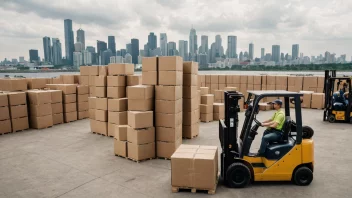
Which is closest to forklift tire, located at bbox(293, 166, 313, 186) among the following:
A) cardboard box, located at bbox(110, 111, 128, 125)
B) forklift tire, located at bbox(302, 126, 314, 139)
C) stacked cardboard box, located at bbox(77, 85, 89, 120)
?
forklift tire, located at bbox(302, 126, 314, 139)

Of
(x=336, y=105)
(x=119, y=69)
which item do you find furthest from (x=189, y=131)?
(x=336, y=105)

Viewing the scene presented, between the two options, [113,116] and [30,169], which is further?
[113,116]

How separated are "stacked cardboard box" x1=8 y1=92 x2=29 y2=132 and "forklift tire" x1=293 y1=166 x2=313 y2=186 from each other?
946 cm

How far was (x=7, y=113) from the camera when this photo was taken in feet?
31.6

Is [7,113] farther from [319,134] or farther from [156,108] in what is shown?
[319,134]

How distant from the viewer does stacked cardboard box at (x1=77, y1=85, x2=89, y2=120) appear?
12.1 meters

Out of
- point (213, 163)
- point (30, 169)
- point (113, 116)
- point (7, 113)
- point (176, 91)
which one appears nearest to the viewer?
point (213, 163)

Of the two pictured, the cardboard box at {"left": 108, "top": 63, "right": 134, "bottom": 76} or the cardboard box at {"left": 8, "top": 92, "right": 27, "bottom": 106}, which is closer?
the cardboard box at {"left": 108, "top": 63, "right": 134, "bottom": 76}

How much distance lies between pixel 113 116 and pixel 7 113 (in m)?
4.18

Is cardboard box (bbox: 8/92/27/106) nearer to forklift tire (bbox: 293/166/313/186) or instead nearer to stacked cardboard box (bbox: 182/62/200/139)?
stacked cardboard box (bbox: 182/62/200/139)

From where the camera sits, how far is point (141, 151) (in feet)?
21.6

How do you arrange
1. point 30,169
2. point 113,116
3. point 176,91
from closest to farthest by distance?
point 30,169 < point 176,91 < point 113,116

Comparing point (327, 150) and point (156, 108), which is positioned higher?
point (156, 108)

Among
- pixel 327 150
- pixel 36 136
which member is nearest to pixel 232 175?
pixel 327 150
